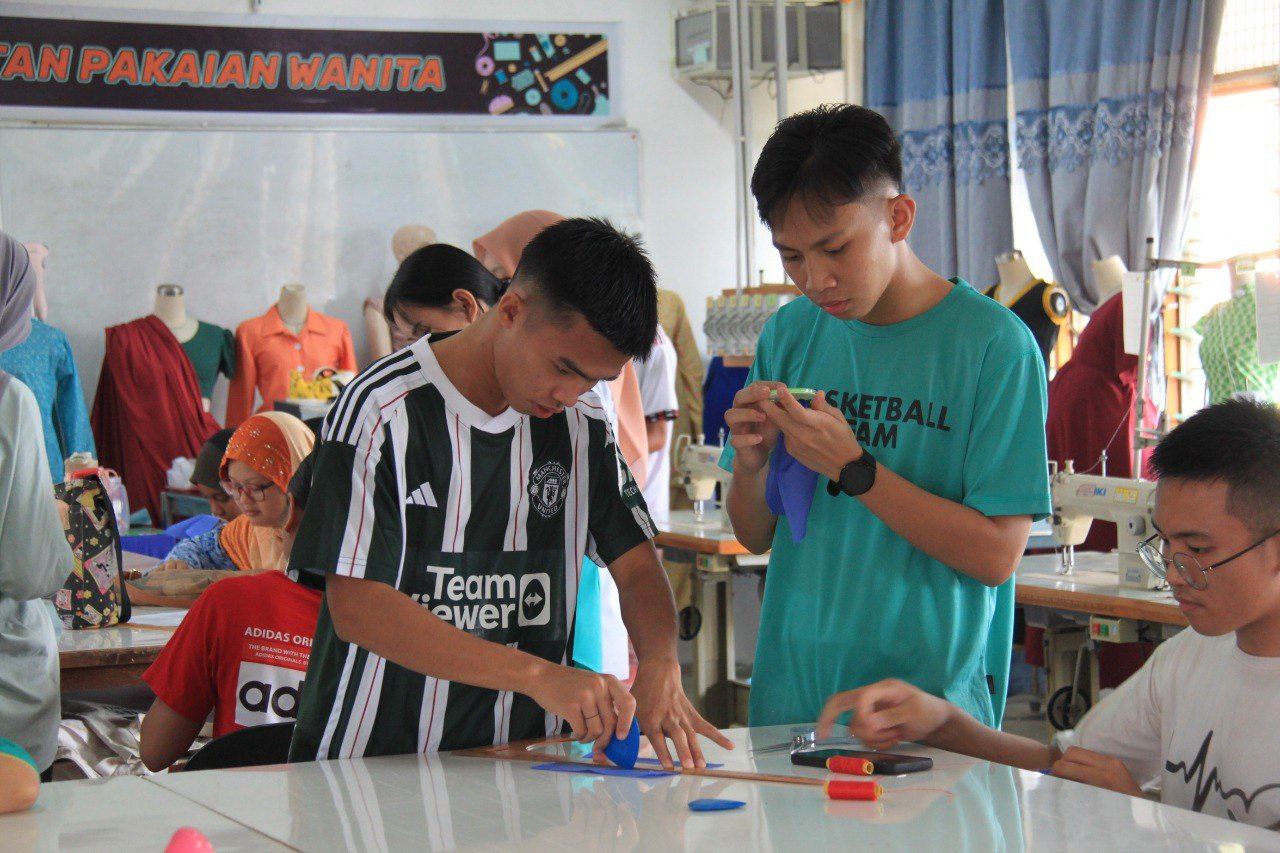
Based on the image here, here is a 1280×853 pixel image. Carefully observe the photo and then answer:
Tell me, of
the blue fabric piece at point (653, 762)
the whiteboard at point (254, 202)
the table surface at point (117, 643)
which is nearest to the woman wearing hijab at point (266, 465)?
the table surface at point (117, 643)

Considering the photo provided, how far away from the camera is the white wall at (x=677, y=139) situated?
26.1 feet

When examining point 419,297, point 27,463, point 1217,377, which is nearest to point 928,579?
point 419,297

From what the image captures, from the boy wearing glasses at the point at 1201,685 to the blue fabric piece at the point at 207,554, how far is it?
2.42m

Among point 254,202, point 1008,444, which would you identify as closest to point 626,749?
point 1008,444

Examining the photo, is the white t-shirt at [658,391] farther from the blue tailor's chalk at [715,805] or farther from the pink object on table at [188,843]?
the pink object on table at [188,843]

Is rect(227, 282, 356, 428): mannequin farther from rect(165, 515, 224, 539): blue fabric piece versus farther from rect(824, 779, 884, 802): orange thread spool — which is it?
rect(824, 779, 884, 802): orange thread spool

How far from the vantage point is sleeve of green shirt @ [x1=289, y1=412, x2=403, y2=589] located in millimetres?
1593

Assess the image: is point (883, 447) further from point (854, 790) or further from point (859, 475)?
point (854, 790)

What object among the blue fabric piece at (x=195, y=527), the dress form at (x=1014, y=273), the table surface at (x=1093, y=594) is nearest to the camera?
the table surface at (x=1093, y=594)

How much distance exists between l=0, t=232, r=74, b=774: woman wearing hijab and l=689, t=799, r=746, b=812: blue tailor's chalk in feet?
4.45

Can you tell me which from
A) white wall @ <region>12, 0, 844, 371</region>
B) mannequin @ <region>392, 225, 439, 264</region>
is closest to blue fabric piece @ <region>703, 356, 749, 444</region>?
white wall @ <region>12, 0, 844, 371</region>

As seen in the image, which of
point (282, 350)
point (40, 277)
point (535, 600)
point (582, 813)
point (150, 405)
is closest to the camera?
point (582, 813)

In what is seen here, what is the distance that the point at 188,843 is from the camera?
50.1 inches

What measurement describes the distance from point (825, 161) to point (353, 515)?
0.72 metres
